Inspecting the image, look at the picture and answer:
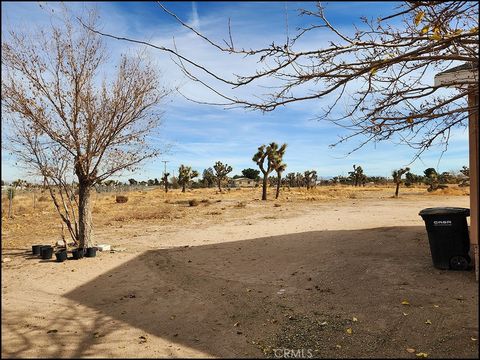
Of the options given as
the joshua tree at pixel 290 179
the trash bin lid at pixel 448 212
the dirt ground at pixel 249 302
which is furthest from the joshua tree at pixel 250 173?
the trash bin lid at pixel 448 212

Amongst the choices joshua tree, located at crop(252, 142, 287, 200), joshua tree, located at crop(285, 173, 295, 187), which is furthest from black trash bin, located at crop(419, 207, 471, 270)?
joshua tree, located at crop(285, 173, 295, 187)

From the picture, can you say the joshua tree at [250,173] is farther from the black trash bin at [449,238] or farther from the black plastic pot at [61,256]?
the black trash bin at [449,238]

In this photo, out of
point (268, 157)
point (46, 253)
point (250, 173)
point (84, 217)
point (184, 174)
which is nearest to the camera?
point (46, 253)

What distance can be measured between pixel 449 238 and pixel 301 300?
9.99ft

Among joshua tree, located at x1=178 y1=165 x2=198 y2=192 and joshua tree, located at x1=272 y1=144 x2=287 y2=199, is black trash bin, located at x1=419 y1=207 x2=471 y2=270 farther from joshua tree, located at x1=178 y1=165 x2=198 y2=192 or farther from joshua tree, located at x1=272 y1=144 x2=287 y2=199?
joshua tree, located at x1=178 y1=165 x2=198 y2=192

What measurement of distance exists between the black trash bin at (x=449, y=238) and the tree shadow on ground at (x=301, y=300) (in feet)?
0.75

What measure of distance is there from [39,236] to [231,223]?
7581 millimetres

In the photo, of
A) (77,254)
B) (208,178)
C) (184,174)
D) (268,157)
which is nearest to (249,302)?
(77,254)

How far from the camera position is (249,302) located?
19.4ft

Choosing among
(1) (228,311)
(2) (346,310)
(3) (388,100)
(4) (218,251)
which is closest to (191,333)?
(1) (228,311)

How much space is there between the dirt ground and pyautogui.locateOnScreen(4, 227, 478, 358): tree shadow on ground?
0.06ft

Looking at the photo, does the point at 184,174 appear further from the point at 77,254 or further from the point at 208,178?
the point at 77,254

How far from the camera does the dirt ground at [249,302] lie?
4082mm

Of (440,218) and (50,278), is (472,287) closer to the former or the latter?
(440,218)
